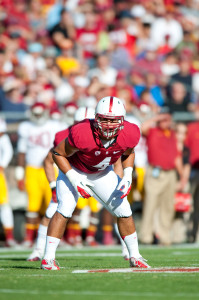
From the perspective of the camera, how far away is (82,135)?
701cm

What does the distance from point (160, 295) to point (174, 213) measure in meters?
8.03

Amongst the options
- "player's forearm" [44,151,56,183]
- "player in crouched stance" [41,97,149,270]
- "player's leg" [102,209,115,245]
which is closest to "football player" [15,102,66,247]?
"player's leg" [102,209,115,245]

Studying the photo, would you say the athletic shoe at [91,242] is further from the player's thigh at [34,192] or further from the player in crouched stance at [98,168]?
the player in crouched stance at [98,168]

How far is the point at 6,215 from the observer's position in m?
12.4

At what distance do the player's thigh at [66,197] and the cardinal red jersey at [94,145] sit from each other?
0.22 metres

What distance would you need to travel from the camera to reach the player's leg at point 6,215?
1237 cm

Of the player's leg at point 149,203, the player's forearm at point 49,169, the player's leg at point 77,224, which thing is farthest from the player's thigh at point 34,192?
the player's forearm at point 49,169

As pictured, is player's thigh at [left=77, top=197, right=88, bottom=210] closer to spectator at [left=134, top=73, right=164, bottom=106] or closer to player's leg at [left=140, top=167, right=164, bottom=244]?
player's leg at [left=140, top=167, right=164, bottom=244]

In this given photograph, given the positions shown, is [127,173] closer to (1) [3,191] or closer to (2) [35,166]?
(2) [35,166]

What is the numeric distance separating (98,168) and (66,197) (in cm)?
43

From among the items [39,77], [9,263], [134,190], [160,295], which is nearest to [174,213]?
[134,190]

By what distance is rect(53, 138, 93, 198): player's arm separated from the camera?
23.2 ft

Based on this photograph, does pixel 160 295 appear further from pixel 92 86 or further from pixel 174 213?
pixel 92 86

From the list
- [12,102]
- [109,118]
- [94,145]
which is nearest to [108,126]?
[109,118]
